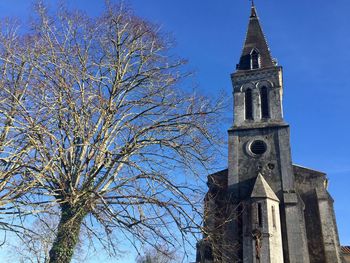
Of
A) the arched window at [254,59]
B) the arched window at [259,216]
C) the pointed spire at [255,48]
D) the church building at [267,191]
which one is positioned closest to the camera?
the church building at [267,191]

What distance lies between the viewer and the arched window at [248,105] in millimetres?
22938

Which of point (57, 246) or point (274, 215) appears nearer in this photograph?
point (57, 246)

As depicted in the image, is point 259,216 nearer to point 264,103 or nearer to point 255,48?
point 264,103

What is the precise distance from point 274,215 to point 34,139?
13621 millimetres

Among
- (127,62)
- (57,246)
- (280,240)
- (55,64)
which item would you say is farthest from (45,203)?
(280,240)

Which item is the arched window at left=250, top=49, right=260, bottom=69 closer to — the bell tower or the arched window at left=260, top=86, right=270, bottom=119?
the bell tower

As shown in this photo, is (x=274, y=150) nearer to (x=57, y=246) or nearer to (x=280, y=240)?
(x=280, y=240)

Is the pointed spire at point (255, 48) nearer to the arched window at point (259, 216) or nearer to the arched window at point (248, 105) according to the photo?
the arched window at point (248, 105)

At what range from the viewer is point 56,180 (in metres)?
7.85

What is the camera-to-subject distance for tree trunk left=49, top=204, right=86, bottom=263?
26.2 feet

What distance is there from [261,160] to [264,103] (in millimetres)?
4280

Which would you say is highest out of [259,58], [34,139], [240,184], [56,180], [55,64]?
[259,58]

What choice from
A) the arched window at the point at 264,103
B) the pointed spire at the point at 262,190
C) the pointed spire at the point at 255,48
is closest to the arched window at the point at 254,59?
the pointed spire at the point at 255,48

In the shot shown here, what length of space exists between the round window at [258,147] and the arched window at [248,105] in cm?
195
